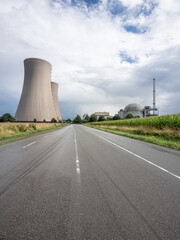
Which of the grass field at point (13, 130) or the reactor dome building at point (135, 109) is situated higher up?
the reactor dome building at point (135, 109)

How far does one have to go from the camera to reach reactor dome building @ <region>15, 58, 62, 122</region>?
44.4m

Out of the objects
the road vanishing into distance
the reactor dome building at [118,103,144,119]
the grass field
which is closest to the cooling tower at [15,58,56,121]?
the grass field

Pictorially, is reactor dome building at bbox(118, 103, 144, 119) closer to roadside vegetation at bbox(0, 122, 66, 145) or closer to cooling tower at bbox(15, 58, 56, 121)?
cooling tower at bbox(15, 58, 56, 121)

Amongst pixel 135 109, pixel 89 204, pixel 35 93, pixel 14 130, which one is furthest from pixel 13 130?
pixel 135 109

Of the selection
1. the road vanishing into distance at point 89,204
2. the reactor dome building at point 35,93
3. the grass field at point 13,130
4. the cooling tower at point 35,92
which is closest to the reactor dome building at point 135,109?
the reactor dome building at point 35,93

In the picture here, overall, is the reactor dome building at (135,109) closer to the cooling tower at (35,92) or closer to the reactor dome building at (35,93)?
the reactor dome building at (35,93)

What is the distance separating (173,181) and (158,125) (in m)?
13.0

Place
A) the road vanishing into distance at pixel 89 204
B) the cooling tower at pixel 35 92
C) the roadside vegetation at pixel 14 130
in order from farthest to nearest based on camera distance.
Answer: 1. the cooling tower at pixel 35 92
2. the roadside vegetation at pixel 14 130
3. the road vanishing into distance at pixel 89 204

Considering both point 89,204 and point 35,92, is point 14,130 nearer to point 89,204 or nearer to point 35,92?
point 89,204

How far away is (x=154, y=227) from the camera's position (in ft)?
5.70

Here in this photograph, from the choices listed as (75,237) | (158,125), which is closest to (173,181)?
(75,237)

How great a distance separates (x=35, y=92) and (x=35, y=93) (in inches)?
14.0

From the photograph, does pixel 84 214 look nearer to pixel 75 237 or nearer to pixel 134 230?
pixel 75 237

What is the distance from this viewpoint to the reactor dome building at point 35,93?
44.4 meters
